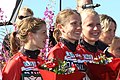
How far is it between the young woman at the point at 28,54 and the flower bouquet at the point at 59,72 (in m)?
0.45

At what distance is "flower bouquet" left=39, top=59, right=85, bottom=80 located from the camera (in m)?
4.18

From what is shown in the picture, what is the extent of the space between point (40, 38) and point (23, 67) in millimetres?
357

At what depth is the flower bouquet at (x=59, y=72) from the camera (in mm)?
4176

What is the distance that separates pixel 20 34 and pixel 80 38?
2.56ft

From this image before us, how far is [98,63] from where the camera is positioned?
180 inches

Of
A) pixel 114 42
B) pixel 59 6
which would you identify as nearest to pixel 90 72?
pixel 114 42

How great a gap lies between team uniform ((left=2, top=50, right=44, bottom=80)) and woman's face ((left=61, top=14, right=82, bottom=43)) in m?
0.44

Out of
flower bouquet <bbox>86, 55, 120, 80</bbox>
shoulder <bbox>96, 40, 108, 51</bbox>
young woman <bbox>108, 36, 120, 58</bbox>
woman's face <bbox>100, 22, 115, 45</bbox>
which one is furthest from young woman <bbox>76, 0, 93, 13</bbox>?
flower bouquet <bbox>86, 55, 120, 80</bbox>

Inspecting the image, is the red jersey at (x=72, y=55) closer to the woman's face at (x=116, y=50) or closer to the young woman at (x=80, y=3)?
the woman's face at (x=116, y=50)

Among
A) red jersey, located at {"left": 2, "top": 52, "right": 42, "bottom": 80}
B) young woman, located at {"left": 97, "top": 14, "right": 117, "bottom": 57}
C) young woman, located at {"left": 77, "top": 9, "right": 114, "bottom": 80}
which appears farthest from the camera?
young woman, located at {"left": 97, "top": 14, "right": 117, "bottom": 57}

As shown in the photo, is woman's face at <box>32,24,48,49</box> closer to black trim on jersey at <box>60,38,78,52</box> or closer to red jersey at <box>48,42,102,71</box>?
red jersey at <box>48,42,102,71</box>

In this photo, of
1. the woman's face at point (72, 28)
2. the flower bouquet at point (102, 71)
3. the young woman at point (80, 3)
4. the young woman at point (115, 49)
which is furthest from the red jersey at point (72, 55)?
the young woman at point (80, 3)

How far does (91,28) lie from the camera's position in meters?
5.31

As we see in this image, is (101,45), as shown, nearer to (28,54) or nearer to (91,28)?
(91,28)
